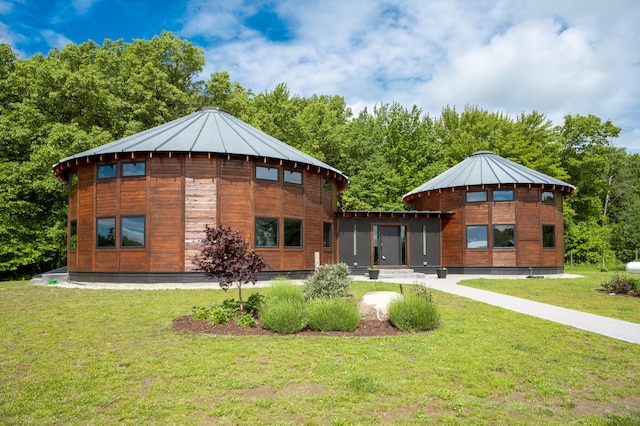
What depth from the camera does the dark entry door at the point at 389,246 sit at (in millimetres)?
21438

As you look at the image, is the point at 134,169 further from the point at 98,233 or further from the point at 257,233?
the point at 257,233

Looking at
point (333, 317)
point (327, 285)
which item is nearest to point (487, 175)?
point (327, 285)

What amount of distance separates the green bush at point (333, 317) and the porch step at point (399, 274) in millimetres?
12148

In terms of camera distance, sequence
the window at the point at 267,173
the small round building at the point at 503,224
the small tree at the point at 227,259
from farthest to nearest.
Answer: the small round building at the point at 503,224
the window at the point at 267,173
the small tree at the point at 227,259

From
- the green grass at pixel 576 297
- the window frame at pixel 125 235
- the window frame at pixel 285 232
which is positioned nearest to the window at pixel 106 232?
the window frame at pixel 125 235

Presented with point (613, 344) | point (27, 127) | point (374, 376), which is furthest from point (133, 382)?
point (27, 127)

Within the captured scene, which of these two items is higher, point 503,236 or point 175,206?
point 175,206

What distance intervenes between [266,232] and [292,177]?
2531mm

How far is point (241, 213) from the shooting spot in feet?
51.3

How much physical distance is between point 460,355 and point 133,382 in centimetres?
431

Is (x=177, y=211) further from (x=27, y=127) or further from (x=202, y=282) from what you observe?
(x=27, y=127)

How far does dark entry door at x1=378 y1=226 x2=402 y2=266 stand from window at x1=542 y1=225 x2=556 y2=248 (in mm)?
7369

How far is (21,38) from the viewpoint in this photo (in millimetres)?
26000

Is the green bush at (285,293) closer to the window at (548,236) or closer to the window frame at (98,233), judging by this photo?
the window frame at (98,233)
